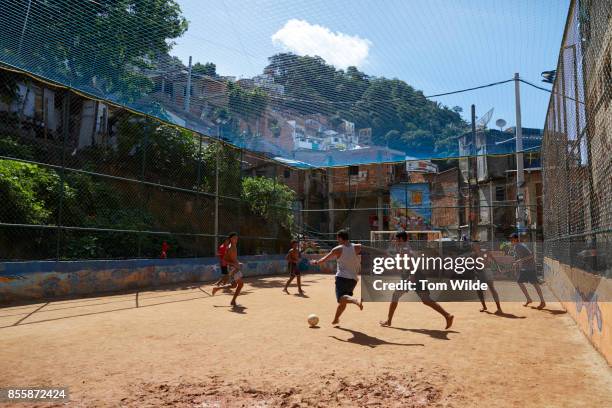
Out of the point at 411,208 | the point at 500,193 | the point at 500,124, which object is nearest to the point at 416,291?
the point at 411,208

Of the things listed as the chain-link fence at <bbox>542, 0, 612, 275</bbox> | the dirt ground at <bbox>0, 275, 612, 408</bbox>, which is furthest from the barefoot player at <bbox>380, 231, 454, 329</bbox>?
the chain-link fence at <bbox>542, 0, 612, 275</bbox>

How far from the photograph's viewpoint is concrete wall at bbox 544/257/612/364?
5.38 metres

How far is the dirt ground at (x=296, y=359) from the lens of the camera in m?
4.23

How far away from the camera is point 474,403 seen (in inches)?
157

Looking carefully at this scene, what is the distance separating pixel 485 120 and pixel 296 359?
58.6 ft

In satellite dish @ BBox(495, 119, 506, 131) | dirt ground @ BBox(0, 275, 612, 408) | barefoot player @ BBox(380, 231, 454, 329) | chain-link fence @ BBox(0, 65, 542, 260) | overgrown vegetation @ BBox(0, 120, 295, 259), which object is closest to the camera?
dirt ground @ BBox(0, 275, 612, 408)

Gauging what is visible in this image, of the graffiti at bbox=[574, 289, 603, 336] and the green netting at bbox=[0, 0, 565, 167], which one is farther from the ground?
the green netting at bbox=[0, 0, 565, 167]

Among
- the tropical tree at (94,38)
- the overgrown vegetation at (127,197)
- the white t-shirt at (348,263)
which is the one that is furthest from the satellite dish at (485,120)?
the white t-shirt at (348,263)

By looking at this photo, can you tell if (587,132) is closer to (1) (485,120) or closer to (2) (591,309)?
(2) (591,309)

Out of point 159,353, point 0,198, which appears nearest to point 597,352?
point 159,353

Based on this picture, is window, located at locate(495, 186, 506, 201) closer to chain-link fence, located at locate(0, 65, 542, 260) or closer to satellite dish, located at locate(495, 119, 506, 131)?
chain-link fence, located at locate(0, 65, 542, 260)

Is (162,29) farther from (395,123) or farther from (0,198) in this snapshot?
(395,123)

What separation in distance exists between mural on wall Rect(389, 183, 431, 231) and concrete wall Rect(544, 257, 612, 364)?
1528 cm

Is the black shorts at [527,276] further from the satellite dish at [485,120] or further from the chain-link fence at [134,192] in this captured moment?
the satellite dish at [485,120]
